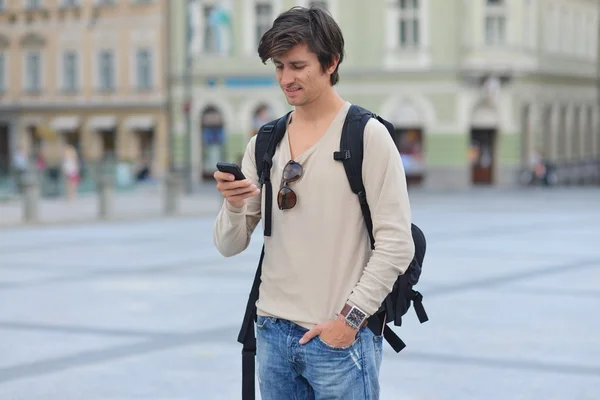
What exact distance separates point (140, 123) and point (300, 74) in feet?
169

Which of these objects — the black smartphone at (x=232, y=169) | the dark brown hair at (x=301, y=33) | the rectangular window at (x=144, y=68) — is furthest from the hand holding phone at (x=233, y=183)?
the rectangular window at (x=144, y=68)

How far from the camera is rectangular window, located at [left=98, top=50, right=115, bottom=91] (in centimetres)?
5681

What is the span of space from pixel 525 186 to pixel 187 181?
13205 mm

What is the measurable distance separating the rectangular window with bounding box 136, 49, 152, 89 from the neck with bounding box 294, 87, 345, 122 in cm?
5156

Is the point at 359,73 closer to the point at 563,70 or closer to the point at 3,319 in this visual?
the point at 563,70

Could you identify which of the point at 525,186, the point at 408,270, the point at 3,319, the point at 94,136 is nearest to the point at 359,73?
the point at 525,186

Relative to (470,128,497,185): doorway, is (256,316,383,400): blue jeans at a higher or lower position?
higher

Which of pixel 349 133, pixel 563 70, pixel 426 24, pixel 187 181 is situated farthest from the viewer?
pixel 563 70

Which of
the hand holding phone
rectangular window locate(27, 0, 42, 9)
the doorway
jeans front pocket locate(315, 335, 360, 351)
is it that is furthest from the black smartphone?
rectangular window locate(27, 0, 42, 9)

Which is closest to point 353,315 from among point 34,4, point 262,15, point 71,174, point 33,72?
point 71,174

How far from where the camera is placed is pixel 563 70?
55719 mm

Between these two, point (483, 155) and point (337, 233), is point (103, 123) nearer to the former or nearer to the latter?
point (483, 155)

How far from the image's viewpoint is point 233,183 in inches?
163

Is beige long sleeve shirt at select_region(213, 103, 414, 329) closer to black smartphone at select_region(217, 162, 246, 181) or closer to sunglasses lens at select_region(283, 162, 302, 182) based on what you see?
sunglasses lens at select_region(283, 162, 302, 182)
